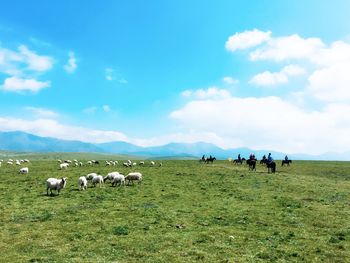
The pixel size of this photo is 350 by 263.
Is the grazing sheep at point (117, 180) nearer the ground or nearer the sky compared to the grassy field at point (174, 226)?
nearer the sky

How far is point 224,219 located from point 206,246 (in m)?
6.29

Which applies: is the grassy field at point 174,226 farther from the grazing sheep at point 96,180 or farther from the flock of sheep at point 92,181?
the grazing sheep at point 96,180

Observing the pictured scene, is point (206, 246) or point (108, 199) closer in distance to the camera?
point (206, 246)

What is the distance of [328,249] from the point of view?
18266mm

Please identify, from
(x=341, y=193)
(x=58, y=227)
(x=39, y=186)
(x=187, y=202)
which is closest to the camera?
(x=58, y=227)

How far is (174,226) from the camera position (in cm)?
2262

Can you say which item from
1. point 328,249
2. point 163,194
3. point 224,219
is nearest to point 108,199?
point 163,194

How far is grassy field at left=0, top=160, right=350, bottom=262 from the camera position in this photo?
17500mm

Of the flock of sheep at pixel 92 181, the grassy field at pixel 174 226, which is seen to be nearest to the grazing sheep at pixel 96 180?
the flock of sheep at pixel 92 181

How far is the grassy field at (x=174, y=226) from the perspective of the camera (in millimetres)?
17500

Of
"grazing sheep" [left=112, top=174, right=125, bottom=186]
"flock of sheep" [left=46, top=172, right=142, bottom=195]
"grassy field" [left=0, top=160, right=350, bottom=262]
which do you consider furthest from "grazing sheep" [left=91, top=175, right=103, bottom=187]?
"grassy field" [left=0, top=160, right=350, bottom=262]

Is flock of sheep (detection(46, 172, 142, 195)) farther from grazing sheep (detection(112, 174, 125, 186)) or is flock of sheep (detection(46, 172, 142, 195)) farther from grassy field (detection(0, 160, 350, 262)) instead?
grassy field (detection(0, 160, 350, 262))

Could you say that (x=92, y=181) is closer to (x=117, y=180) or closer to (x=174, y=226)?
(x=117, y=180)

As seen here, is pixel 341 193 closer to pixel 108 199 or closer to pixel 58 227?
pixel 108 199
